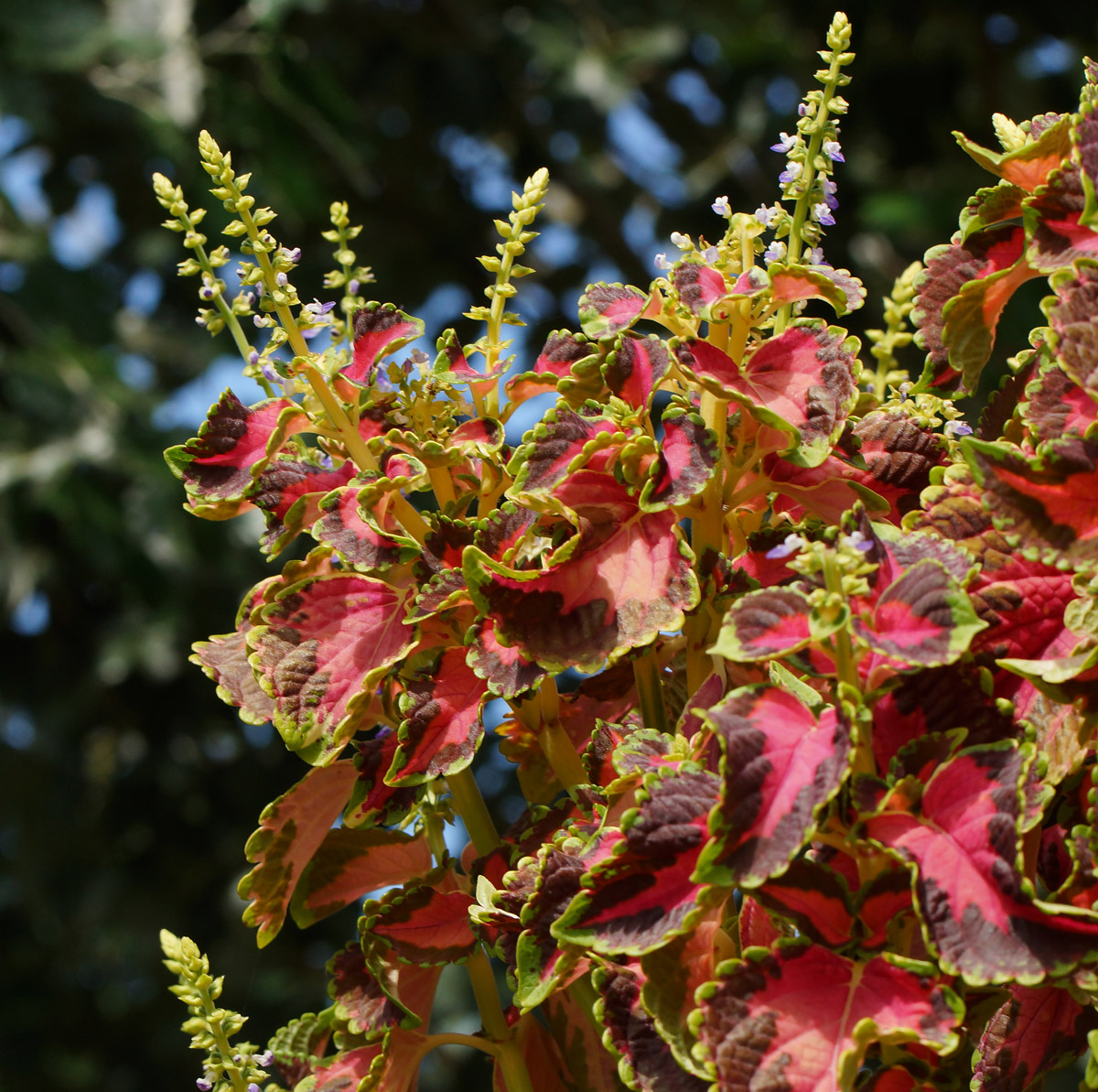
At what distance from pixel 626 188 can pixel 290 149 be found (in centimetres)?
104

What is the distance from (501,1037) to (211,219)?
1548 mm

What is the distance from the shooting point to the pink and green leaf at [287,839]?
0.54m

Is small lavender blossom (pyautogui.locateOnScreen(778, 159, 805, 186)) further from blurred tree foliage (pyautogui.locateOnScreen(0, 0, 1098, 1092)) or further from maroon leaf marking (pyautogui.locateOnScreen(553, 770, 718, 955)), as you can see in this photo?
blurred tree foliage (pyautogui.locateOnScreen(0, 0, 1098, 1092))

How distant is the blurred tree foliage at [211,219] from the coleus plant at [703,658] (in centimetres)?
138

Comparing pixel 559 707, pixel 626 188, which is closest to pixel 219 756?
pixel 626 188

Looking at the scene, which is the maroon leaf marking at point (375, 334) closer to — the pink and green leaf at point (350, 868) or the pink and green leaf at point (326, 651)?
the pink and green leaf at point (326, 651)

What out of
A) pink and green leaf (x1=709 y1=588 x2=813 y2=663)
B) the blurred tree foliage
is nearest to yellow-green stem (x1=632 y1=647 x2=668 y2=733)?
pink and green leaf (x1=709 y1=588 x2=813 y2=663)

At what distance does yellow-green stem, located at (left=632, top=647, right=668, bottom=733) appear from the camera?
51 centimetres

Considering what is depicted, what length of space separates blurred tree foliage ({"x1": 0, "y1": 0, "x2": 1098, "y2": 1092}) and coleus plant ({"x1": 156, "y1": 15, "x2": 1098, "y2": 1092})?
1.38 meters

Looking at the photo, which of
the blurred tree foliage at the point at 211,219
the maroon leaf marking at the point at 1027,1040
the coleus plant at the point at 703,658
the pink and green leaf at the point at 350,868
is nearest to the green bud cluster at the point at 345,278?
the coleus plant at the point at 703,658

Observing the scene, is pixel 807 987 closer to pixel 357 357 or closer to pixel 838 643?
pixel 838 643

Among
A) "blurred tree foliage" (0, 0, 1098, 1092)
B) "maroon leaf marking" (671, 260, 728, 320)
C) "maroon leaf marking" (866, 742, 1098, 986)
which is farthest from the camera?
"blurred tree foliage" (0, 0, 1098, 1092)

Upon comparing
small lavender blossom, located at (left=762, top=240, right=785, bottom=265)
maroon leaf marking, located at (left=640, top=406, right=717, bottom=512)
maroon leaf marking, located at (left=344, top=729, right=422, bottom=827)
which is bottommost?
maroon leaf marking, located at (left=344, top=729, right=422, bottom=827)

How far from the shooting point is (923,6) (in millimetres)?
2439
